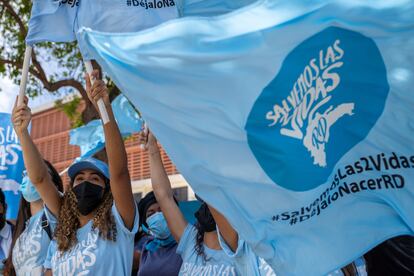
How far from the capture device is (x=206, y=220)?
3730 mm

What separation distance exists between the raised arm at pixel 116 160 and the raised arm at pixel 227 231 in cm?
59

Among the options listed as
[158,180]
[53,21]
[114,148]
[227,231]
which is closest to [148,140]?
[158,180]

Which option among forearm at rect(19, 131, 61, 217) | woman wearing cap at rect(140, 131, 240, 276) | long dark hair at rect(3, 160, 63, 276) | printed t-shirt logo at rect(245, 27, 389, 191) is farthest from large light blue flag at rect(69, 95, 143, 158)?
printed t-shirt logo at rect(245, 27, 389, 191)

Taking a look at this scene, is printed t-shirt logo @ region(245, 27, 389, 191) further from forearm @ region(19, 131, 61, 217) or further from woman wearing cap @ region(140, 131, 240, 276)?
forearm @ region(19, 131, 61, 217)

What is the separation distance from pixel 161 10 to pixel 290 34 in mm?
1418

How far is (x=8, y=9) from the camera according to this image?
10016 millimetres

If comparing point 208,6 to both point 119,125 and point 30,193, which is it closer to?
point 30,193

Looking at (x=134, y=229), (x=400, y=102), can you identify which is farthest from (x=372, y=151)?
(x=134, y=229)

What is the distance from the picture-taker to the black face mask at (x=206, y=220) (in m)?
3.70

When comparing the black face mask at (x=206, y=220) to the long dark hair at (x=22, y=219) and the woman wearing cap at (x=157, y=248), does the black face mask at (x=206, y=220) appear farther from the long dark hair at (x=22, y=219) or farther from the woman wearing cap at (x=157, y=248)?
the long dark hair at (x=22, y=219)

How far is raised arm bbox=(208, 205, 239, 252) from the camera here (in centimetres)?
327

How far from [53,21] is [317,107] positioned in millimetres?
2042

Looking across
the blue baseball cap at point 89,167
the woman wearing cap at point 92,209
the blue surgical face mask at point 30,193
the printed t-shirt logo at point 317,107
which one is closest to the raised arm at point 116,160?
the woman wearing cap at point 92,209

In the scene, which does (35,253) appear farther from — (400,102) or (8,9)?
(8,9)
